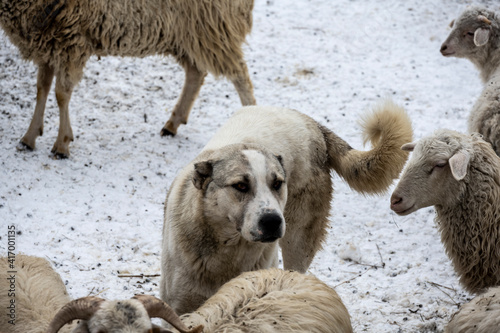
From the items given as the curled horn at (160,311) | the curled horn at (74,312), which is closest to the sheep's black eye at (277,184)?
the curled horn at (160,311)

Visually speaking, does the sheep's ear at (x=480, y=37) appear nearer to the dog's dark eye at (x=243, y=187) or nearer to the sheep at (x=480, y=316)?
the sheep at (x=480, y=316)

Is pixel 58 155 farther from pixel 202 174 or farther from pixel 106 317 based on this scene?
pixel 106 317

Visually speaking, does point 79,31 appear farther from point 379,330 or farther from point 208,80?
point 379,330

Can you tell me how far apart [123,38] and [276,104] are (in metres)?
2.26

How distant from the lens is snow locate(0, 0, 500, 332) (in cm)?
511

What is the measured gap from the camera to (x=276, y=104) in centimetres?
793

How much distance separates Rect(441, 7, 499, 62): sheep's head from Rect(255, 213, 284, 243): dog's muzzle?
3831 mm

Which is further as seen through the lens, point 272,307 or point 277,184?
point 277,184

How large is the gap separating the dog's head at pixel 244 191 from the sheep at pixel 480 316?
1187 millimetres

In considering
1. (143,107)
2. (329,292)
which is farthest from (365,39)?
(329,292)

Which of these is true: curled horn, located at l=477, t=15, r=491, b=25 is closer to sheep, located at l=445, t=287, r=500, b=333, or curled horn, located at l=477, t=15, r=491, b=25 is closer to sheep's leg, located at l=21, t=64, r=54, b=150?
sheep, located at l=445, t=287, r=500, b=333

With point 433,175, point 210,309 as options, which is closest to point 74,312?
point 210,309

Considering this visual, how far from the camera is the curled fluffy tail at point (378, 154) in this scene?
14.7 ft

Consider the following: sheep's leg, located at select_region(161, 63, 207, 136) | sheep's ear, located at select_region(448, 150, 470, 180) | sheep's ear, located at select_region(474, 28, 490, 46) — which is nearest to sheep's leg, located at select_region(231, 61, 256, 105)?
sheep's leg, located at select_region(161, 63, 207, 136)
